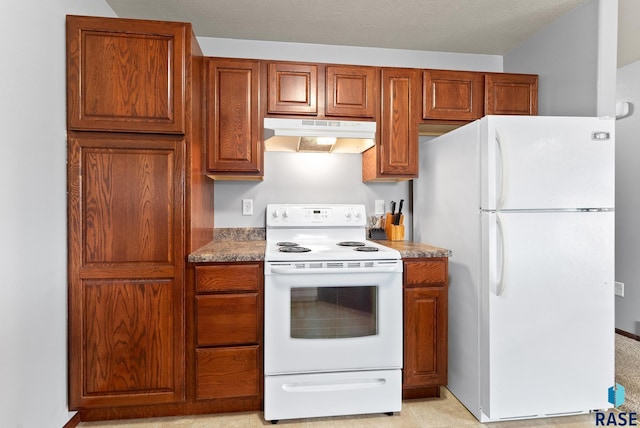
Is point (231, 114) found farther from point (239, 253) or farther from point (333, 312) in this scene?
point (333, 312)

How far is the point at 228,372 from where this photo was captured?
1.89 meters

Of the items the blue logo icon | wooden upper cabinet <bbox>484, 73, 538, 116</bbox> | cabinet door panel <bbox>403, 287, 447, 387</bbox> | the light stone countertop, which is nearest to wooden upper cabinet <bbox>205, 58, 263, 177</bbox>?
the light stone countertop

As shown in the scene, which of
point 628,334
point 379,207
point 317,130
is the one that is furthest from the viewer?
point 628,334

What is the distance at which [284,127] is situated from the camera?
6.97 feet

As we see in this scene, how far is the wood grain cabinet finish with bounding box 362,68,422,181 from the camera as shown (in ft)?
7.77

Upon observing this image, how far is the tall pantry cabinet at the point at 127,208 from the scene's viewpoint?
1.79 meters

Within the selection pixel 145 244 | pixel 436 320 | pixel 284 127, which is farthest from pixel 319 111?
pixel 436 320

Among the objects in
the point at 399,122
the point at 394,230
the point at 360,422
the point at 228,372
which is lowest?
the point at 360,422

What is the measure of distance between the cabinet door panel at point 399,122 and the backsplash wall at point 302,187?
382mm

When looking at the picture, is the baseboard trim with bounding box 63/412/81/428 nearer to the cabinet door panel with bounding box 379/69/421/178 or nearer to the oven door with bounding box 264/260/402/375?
the oven door with bounding box 264/260/402/375

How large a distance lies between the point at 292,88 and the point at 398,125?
785 mm

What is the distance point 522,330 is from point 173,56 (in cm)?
244

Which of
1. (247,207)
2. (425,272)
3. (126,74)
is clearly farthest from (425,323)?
(126,74)

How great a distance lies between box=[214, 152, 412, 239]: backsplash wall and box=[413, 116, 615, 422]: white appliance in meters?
0.97
